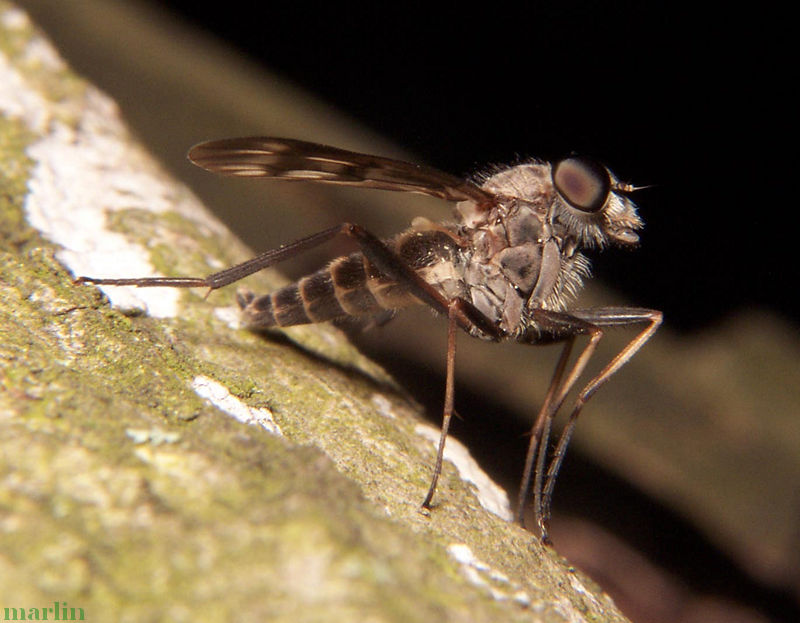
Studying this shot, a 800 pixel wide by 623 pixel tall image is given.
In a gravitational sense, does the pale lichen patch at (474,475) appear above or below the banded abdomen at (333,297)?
below

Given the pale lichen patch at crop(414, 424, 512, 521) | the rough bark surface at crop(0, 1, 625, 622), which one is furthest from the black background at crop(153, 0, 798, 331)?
the rough bark surface at crop(0, 1, 625, 622)

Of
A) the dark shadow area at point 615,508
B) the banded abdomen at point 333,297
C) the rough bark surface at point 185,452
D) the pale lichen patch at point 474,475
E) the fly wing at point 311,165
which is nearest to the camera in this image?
the rough bark surface at point 185,452

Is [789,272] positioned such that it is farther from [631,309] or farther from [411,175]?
[411,175]

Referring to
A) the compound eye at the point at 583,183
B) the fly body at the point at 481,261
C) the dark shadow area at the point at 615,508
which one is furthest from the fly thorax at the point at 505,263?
the dark shadow area at the point at 615,508

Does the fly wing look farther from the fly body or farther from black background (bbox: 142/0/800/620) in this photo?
black background (bbox: 142/0/800/620)

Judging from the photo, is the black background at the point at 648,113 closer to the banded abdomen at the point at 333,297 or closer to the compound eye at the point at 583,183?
the compound eye at the point at 583,183

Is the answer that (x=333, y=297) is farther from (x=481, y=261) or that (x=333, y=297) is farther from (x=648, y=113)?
(x=648, y=113)

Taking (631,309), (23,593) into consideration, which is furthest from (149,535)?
(631,309)
